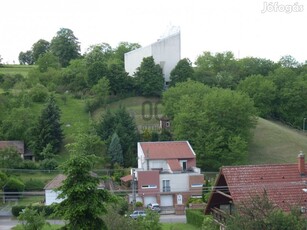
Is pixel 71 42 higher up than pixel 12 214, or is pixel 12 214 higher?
pixel 71 42

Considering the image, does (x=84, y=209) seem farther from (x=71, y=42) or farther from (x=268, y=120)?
(x=71, y=42)

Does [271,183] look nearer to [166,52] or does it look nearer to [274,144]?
[274,144]

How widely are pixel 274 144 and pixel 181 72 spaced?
16.0 meters

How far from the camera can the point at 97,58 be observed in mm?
79438

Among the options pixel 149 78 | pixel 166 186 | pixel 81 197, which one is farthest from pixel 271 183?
pixel 149 78

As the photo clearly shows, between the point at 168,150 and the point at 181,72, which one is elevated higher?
the point at 181,72

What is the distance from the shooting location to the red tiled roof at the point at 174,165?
1895 inches

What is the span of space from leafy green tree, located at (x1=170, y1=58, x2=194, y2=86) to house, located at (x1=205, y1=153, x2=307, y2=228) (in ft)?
133

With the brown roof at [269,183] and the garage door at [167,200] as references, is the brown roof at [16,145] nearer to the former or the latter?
the garage door at [167,200]

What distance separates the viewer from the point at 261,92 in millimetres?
66875

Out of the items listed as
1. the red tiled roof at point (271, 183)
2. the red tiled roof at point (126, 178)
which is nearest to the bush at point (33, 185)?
the red tiled roof at point (126, 178)

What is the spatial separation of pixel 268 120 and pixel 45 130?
1071 inches

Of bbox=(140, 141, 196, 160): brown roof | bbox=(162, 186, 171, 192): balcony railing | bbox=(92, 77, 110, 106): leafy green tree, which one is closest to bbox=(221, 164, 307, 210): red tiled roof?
bbox=(162, 186, 171, 192): balcony railing

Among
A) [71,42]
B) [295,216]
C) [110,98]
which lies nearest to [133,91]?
[110,98]
